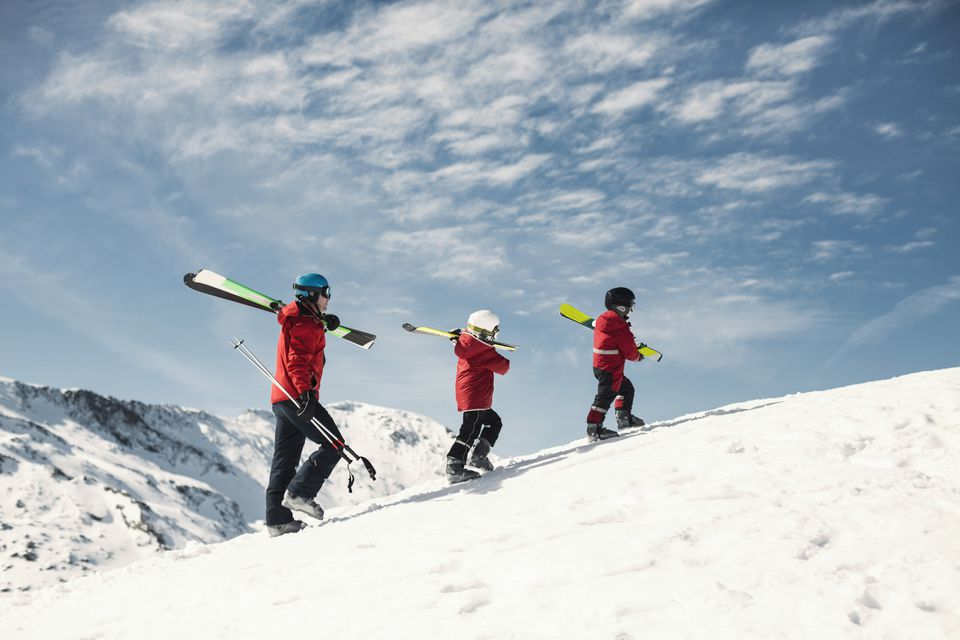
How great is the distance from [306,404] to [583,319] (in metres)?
6.11

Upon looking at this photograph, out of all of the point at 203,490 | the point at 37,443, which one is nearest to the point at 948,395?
the point at 37,443

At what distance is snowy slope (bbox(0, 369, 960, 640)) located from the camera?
3.89m

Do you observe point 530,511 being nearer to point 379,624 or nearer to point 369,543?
point 369,543

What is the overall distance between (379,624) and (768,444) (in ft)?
14.1

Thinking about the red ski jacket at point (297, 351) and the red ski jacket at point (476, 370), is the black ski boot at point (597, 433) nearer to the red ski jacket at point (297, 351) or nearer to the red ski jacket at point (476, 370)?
the red ski jacket at point (476, 370)

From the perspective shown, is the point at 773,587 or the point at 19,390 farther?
the point at 19,390

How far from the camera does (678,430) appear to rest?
873 centimetres

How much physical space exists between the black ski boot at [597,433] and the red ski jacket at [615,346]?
69 centimetres

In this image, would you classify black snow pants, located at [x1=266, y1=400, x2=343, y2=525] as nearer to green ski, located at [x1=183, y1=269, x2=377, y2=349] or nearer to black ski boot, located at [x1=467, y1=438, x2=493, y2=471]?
green ski, located at [x1=183, y1=269, x2=377, y2=349]

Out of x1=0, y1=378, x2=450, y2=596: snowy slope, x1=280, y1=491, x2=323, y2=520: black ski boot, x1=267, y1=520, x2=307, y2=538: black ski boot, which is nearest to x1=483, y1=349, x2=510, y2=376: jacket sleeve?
x1=280, y1=491, x2=323, y2=520: black ski boot

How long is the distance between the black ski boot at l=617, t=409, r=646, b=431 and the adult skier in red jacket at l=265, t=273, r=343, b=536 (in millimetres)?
5441

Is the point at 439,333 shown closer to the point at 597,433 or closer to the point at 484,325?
the point at 484,325

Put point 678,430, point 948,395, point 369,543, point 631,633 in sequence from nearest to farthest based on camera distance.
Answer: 1. point 631,633
2. point 369,543
3. point 948,395
4. point 678,430


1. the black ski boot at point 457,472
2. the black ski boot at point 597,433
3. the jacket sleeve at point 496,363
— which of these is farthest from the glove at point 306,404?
the black ski boot at point 597,433
